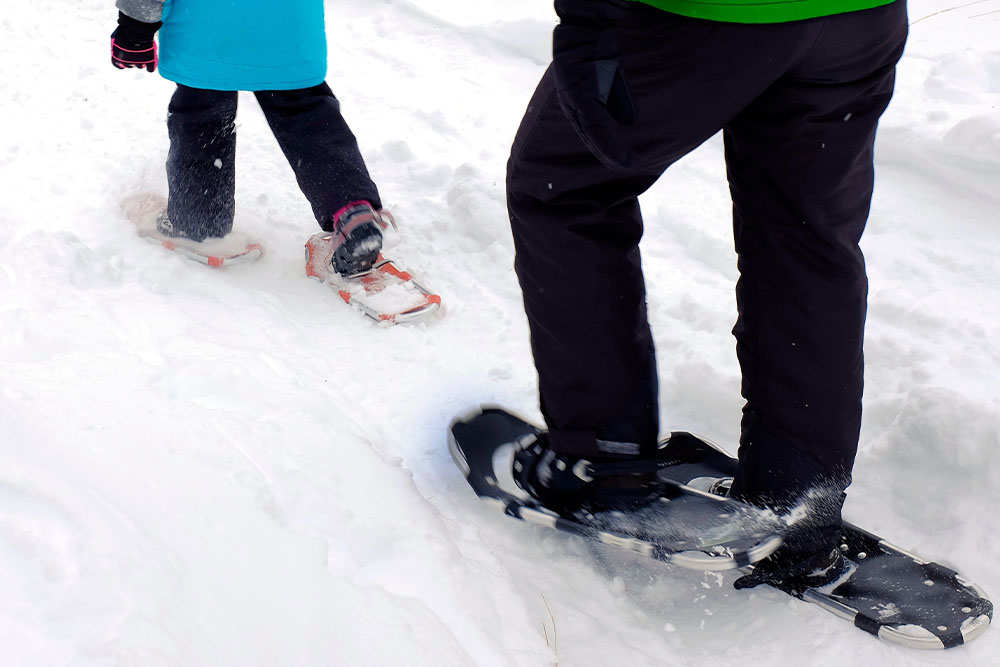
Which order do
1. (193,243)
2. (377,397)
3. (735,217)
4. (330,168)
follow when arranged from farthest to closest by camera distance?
1. (193,243)
2. (330,168)
3. (377,397)
4. (735,217)

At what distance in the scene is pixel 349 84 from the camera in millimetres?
3699

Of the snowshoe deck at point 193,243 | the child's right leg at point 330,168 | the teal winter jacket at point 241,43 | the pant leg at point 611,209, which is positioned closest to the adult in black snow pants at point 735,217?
the pant leg at point 611,209

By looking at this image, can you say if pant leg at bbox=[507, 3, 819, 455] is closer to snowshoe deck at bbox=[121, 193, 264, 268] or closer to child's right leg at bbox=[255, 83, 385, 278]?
child's right leg at bbox=[255, 83, 385, 278]

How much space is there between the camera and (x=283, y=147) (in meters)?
2.50

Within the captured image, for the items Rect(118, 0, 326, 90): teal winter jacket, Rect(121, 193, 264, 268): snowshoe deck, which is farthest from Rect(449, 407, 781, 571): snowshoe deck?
Rect(118, 0, 326, 90): teal winter jacket

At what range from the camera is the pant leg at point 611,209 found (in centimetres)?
125

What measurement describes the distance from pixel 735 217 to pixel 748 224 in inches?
1.9

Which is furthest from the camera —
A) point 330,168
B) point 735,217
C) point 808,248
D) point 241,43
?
point 330,168

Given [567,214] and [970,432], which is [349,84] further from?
[970,432]

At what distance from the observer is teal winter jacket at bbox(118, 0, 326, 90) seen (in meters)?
2.29

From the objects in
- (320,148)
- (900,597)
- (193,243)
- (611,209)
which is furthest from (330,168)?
(900,597)

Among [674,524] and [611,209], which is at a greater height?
[611,209]

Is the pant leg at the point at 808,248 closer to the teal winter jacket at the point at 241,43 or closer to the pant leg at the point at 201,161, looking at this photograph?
the teal winter jacket at the point at 241,43

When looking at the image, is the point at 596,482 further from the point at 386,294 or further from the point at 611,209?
the point at 386,294
